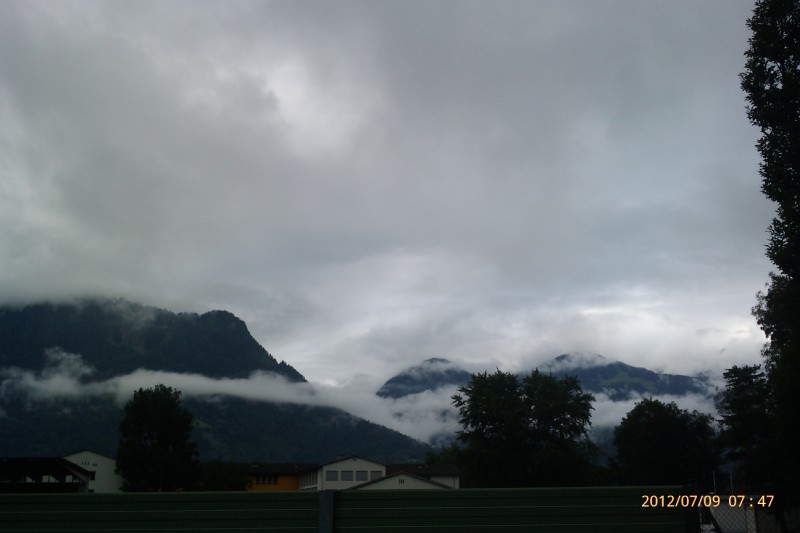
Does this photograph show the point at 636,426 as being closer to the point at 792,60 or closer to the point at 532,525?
the point at 792,60

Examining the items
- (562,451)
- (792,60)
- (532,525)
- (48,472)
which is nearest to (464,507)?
(532,525)

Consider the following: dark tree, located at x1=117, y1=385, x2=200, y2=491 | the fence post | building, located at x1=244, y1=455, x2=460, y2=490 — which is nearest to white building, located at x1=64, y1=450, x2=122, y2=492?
dark tree, located at x1=117, y1=385, x2=200, y2=491

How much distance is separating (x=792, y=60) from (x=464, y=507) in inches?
732

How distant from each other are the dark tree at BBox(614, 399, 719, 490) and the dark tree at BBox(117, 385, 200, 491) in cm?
5470

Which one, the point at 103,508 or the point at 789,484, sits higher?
the point at 103,508

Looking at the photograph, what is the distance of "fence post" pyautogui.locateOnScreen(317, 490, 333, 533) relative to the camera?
11.7 m

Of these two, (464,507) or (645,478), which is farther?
(645,478)

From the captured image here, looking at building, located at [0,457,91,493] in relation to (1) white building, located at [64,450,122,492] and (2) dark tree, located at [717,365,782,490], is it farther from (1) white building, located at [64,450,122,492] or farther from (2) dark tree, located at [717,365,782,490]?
(1) white building, located at [64,450,122,492]

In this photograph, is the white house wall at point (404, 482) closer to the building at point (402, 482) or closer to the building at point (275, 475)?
the building at point (402, 482)

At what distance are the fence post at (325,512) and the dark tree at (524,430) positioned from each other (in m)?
48.7

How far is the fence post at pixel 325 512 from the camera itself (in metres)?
11.7

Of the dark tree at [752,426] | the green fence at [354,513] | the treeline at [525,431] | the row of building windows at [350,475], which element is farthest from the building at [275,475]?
the green fence at [354,513]

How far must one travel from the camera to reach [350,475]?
337ft

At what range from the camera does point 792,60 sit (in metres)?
21.4
